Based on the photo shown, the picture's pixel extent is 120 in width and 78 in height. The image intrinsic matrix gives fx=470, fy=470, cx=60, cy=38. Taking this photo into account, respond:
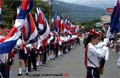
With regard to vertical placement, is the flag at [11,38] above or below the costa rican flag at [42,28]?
above

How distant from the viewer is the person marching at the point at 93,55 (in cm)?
966

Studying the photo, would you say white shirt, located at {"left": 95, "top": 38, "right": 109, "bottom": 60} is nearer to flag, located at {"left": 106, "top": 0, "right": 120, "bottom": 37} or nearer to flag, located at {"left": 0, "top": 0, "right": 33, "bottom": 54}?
flag, located at {"left": 106, "top": 0, "right": 120, "bottom": 37}

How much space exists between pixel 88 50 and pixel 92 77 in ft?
1.89

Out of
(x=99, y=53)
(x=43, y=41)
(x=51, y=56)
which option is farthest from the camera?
(x=51, y=56)

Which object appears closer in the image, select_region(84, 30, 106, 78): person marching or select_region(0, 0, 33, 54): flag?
select_region(0, 0, 33, 54): flag

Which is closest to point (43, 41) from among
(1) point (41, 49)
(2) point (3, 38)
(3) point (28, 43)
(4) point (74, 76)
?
(1) point (41, 49)

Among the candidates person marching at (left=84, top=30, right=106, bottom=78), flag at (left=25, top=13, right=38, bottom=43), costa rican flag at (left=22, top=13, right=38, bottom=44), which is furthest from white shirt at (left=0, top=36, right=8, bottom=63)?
flag at (left=25, top=13, right=38, bottom=43)

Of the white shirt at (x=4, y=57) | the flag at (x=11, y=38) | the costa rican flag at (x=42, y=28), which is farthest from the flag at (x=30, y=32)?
the flag at (x=11, y=38)

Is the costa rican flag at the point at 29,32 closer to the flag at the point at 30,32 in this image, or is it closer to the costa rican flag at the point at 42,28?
the flag at the point at 30,32

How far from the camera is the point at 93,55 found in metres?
9.82

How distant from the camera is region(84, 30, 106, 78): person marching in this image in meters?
9.66

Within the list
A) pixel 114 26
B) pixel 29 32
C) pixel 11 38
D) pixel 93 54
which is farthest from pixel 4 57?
pixel 29 32

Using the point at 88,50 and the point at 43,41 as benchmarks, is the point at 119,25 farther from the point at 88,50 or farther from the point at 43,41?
the point at 43,41

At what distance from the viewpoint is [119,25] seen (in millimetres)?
11766
